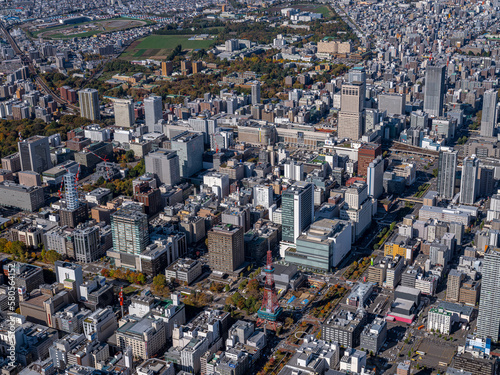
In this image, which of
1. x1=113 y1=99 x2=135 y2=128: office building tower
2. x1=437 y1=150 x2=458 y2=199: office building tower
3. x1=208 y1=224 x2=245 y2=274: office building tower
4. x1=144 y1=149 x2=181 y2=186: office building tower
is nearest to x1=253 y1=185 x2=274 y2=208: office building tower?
x1=208 y1=224 x2=245 y2=274: office building tower

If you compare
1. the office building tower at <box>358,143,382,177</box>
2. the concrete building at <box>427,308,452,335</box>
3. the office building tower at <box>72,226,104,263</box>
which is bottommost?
the concrete building at <box>427,308,452,335</box>

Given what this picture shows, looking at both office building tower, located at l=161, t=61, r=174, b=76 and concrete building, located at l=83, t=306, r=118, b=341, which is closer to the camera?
concrete building, located at l=83, t=306, r=118, b=341

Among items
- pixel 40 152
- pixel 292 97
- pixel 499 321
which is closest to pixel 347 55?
pixel 292 97

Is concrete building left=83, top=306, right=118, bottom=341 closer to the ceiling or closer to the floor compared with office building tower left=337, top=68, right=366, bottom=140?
closer to the floor

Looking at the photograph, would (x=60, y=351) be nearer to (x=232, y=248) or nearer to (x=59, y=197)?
(x=232, y=248)

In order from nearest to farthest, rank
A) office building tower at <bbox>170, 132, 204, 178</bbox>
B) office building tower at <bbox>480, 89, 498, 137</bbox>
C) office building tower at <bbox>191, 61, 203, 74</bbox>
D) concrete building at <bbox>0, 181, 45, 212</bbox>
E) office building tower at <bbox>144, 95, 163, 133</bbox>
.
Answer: concrete building at <bbox>0, 181, 45, 212</bbox> → office building tower at <bbox>170, 132, 204, 178</bbox> → office building tower at <bbox>480, 89, 498, 137</bbox> → office building tower at <bbox>144, 95, 163, 133</bbox> → office building tower at <bbox>191, 61, 203, 74</bbox>

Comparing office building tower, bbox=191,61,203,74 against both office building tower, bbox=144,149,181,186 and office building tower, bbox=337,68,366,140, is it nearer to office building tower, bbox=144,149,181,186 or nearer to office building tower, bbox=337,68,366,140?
office building tower, bbox=337,68,366,140
